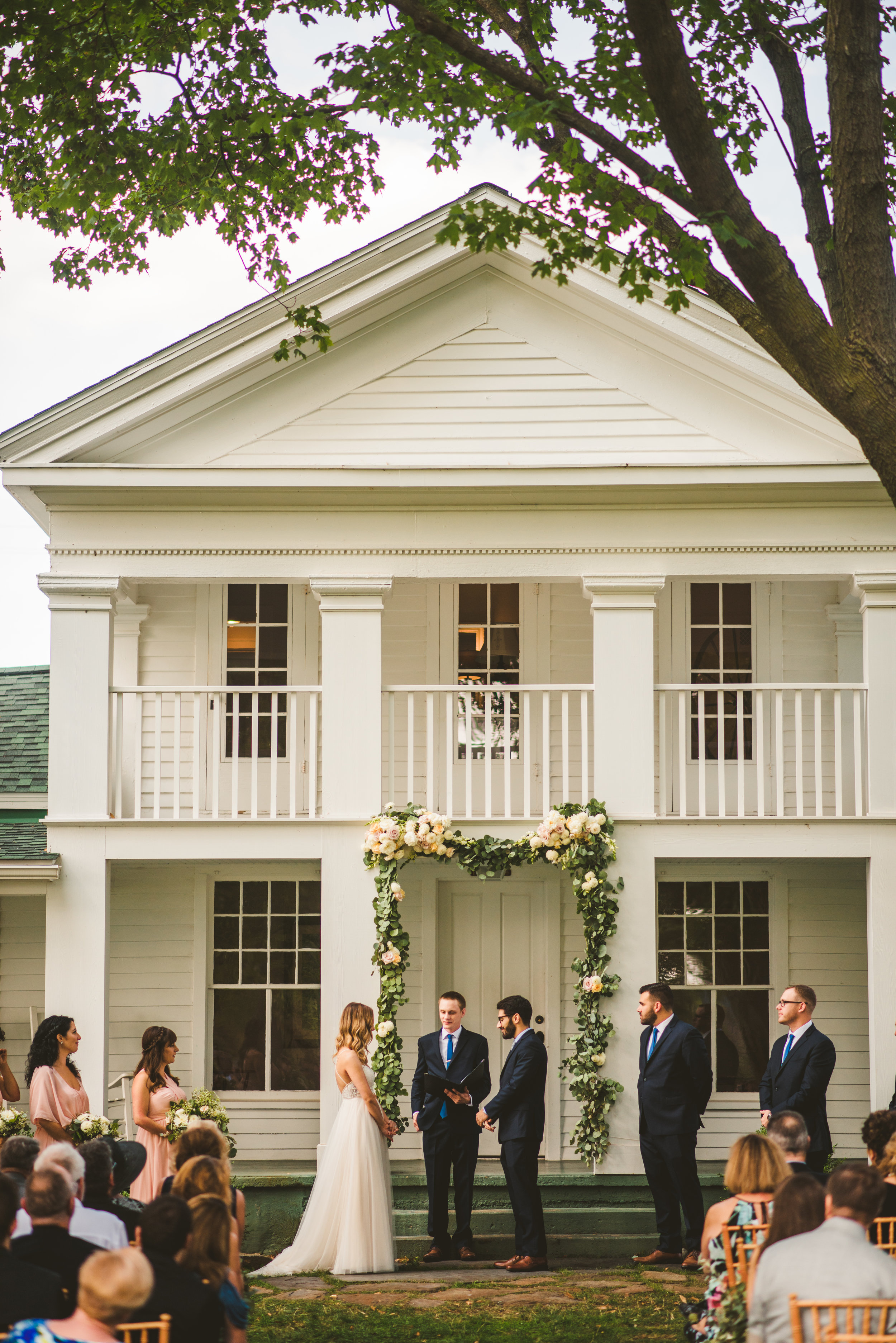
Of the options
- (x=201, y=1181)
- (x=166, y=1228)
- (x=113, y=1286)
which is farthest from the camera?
(x=201, y=1181)

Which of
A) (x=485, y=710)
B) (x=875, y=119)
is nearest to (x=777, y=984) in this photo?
(x=485, y=710)

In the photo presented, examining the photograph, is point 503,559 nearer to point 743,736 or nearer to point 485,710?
point 485,710

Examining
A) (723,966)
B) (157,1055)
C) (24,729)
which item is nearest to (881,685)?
(723,966)

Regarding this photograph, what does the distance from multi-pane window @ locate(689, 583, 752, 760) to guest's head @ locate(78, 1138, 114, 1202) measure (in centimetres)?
857

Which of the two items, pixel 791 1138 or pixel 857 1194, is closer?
pixel 857 1194

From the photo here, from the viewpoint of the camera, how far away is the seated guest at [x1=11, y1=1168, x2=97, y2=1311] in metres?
5.29

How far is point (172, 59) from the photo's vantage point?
10.8 metres

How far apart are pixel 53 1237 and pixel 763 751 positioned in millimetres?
8880

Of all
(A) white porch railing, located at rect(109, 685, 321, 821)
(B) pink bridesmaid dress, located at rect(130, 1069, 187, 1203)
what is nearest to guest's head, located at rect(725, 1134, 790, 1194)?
(B) pink bridesmaid dress, located at rect(130, 1069, 187, 1203)

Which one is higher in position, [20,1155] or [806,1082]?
[20,1155]

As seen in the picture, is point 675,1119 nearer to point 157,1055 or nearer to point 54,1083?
point 157,1055

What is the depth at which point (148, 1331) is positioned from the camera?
4.83 meters

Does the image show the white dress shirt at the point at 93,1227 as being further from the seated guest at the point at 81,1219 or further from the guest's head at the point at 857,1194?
the guest's head at the point at 857,1194

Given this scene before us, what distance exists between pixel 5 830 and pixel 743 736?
6894mm
